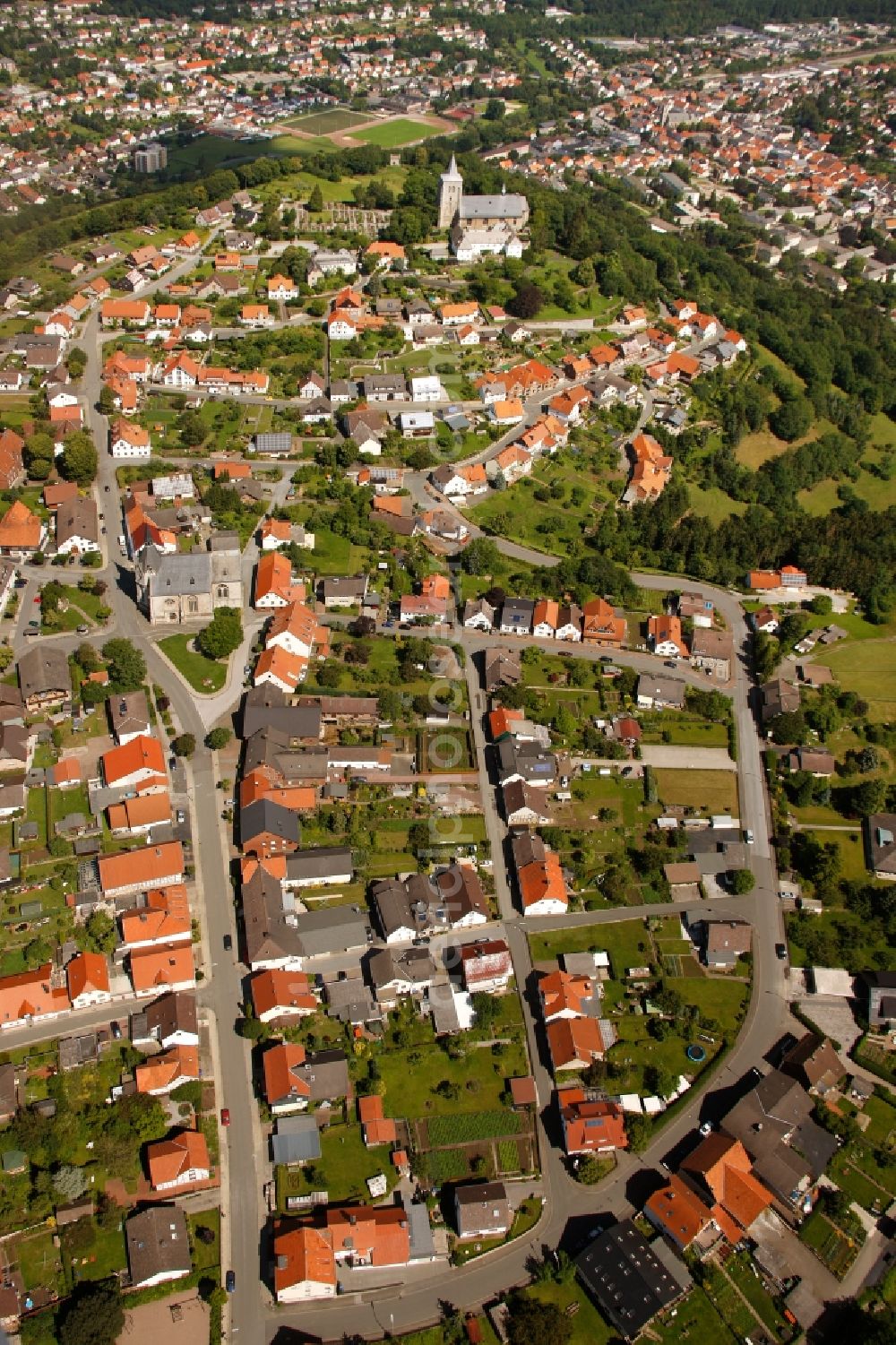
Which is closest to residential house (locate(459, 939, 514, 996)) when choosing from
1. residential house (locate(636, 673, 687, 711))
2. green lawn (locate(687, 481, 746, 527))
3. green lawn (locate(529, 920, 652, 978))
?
green lawn (locate(529, 920, 652, 978))

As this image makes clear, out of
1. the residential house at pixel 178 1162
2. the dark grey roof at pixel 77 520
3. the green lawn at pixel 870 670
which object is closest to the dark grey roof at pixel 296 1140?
the residential house at pixel 178 1162

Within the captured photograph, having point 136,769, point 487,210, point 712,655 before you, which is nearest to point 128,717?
point 136,769

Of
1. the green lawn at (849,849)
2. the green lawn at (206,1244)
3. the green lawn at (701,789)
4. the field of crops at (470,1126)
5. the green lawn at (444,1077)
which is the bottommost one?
the green lawn at (206,1244)

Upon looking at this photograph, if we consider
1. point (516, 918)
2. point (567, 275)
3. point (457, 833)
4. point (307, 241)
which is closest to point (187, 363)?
point (307, 241)

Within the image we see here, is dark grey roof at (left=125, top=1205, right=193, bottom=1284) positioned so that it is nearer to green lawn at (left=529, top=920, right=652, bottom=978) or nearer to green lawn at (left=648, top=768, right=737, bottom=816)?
green lawn at (left=529, top=920, right=652, bottom=978)

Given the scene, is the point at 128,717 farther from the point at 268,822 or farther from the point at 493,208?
the point at 493,208

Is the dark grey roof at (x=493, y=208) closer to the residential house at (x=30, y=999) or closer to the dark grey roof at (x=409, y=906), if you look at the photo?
the dark grey roof at (x=409, y=906)
